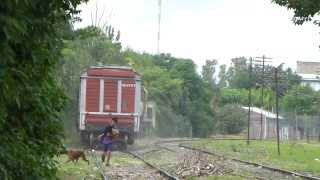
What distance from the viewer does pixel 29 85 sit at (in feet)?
19.6

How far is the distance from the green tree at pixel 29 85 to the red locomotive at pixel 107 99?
90.6ft

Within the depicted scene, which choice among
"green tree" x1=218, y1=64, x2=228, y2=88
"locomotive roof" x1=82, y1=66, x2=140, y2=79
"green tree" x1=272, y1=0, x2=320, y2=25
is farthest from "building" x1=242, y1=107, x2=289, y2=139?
"green tree" x1=272, y1=0, x2=320, y2=25

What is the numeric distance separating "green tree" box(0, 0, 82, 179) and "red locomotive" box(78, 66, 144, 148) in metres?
27.6

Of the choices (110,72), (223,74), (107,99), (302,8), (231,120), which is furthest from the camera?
(223,74)

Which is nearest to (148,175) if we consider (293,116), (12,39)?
(12,39)

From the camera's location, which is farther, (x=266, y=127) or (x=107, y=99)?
(x=266, y=127)

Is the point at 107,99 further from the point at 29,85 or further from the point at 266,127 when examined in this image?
the point at 266,127

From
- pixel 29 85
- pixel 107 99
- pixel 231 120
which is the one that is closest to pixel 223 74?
pixel 231 120

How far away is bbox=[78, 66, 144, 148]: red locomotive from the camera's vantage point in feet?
115

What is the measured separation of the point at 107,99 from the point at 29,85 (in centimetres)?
2948

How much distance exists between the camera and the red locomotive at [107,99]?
34.9 metres

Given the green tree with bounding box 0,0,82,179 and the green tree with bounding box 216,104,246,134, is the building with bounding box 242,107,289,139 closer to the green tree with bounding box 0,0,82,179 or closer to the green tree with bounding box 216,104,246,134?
the green tree with bounding box 216,104,246,134

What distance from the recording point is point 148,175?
68.7ft

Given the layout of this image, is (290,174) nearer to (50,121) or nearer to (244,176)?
(244,176)
